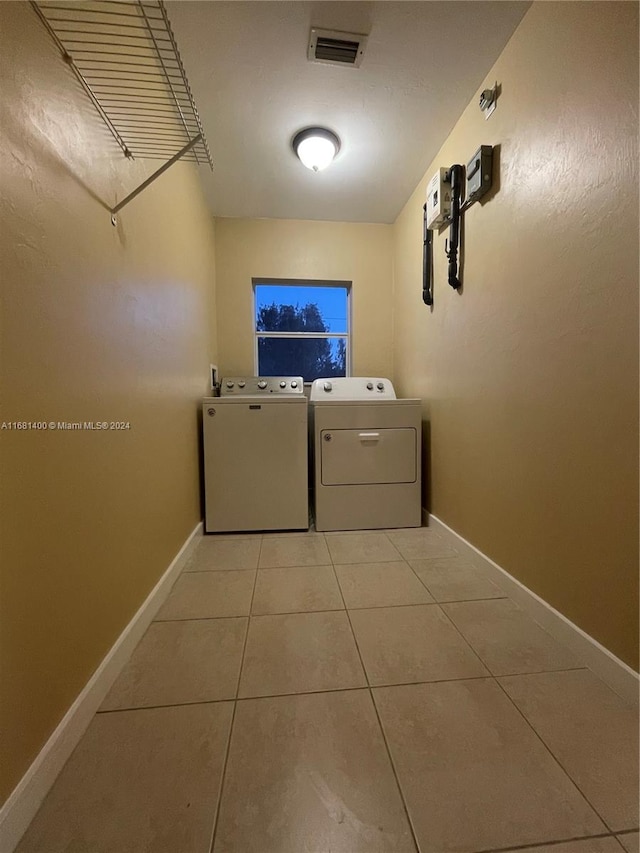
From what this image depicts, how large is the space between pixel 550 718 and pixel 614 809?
7.6 inches

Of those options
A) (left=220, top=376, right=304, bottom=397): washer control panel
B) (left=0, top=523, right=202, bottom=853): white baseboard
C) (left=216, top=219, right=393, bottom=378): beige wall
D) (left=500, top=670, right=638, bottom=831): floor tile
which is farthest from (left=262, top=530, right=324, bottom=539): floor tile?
(left=216, top=219, right=393, bottom=378): beige wall

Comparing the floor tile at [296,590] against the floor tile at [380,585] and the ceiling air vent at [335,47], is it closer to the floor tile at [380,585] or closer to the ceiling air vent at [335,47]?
the floor tile at [380,585]

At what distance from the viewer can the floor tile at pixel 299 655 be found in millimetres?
942

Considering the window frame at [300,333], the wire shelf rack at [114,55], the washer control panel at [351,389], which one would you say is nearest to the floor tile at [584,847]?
the wire shelf rack at [114,55]

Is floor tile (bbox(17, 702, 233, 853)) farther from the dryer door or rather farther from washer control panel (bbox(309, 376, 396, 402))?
washer control panel (bbox(309, 376, 396, 402))

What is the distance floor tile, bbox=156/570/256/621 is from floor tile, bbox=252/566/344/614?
6 centimetres

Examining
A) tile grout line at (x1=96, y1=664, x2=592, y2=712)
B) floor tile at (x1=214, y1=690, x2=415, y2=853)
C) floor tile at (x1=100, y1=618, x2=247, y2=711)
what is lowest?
floor tile at (x1=214, y1=690, x2=415, y2=853)

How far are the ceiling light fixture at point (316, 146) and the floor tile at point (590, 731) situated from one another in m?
2.51

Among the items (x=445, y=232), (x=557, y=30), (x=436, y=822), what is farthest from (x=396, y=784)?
(x=445, y=232)

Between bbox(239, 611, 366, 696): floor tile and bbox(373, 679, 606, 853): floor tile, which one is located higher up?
bbox(239, 611, 366, 696): floor tile

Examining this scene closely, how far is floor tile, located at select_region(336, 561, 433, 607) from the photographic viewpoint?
135cm

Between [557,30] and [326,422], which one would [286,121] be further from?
[326,422]

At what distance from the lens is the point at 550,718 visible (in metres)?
0.84

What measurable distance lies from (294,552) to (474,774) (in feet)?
3.98
